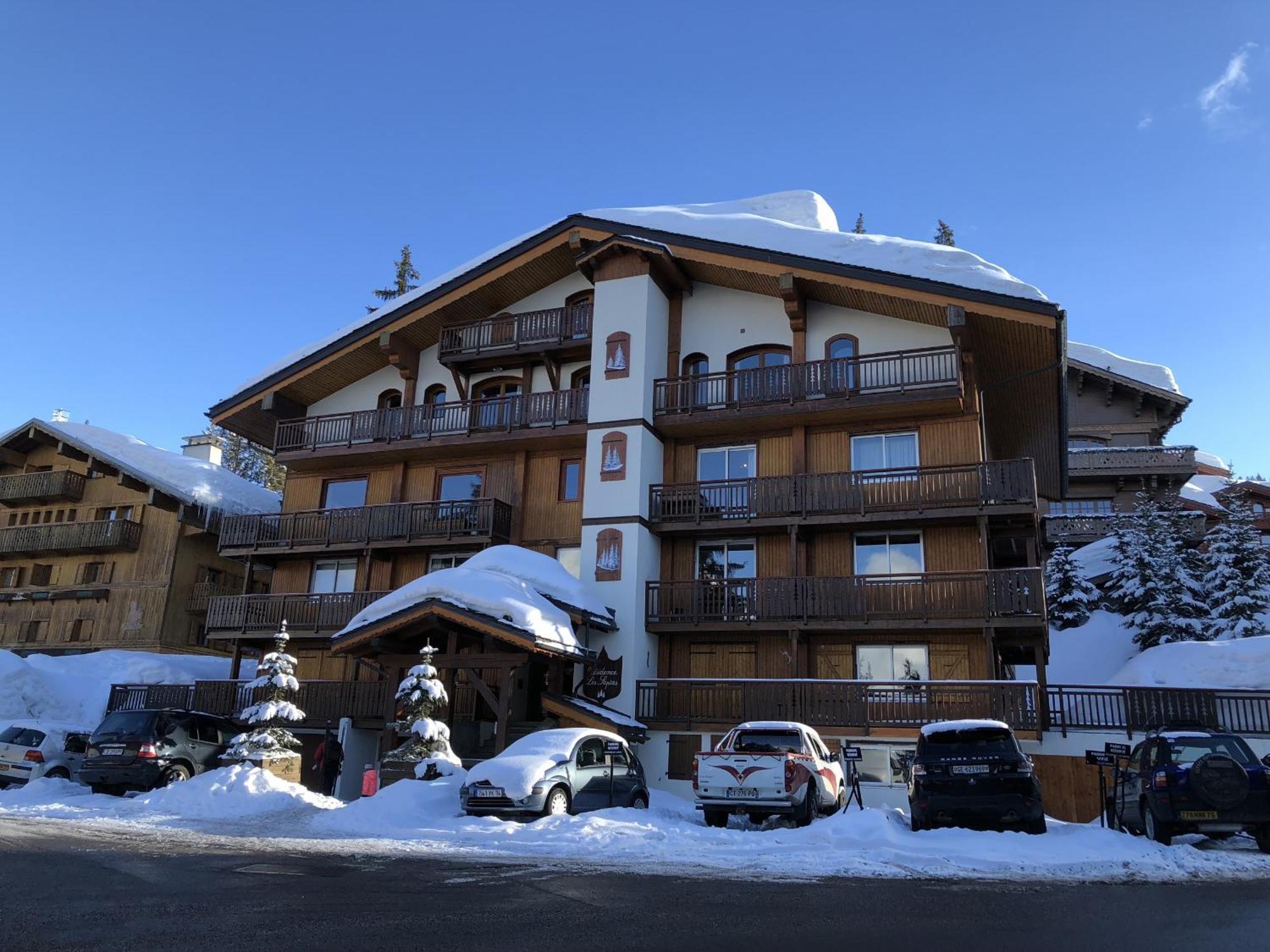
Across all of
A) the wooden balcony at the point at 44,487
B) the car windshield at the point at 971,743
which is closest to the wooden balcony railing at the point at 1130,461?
the car windshield at the point at 971,743

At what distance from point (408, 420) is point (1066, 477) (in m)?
21.0

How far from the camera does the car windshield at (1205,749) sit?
13.3 metres

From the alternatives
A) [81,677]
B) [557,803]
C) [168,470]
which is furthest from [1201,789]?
[168,470]

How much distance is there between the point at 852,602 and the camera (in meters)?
23.6

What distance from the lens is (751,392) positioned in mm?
26281

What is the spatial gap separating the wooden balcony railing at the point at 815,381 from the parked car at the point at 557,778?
11121mm

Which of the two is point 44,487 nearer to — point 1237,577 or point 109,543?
point 109,543

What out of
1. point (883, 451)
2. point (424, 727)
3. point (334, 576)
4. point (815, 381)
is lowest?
point (424, 727)

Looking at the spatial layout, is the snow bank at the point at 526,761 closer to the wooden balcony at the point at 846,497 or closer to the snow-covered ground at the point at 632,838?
the snow-covered ground at the point at 632,838

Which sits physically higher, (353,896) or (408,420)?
(408,420)

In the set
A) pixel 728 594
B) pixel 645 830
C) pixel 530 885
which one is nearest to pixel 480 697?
pixel 728 594

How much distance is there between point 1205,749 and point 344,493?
81.0ft

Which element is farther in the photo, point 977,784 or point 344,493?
point 344,493

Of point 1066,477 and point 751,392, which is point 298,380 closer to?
point 751,392
